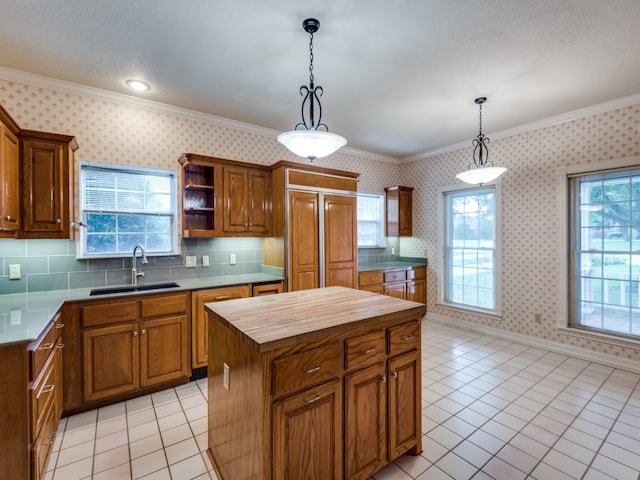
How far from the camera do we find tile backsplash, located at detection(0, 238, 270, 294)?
2547 mm

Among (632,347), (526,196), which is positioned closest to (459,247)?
(526,196)

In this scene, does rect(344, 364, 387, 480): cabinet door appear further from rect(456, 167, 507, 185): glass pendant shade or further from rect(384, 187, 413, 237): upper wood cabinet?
rect(384, 187, 413, 237): upper wood cabinet

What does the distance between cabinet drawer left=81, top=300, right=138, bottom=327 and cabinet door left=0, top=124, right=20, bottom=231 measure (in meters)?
0.79

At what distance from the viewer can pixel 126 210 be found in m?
3.12

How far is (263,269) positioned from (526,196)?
3.48 metres

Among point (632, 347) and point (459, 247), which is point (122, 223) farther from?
point (632, 347)

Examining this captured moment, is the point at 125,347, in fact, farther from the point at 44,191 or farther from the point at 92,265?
the point at 44,191

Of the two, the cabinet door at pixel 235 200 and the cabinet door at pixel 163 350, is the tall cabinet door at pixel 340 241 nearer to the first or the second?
the cabinet door at pixel 235 200

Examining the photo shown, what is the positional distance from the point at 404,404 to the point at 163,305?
2.14m

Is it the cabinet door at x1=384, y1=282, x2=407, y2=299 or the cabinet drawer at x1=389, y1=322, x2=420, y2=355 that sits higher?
the cabinet drawer at x1=389, y1=322, x2=420, y2=355

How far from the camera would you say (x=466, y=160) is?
450 cm

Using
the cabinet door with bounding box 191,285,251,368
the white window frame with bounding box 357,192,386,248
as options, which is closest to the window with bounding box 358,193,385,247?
the white window frame with bounding box 357,192,386,248

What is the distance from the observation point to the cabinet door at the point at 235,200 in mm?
3369

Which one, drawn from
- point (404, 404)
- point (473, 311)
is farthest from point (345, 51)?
point (473, 311)
